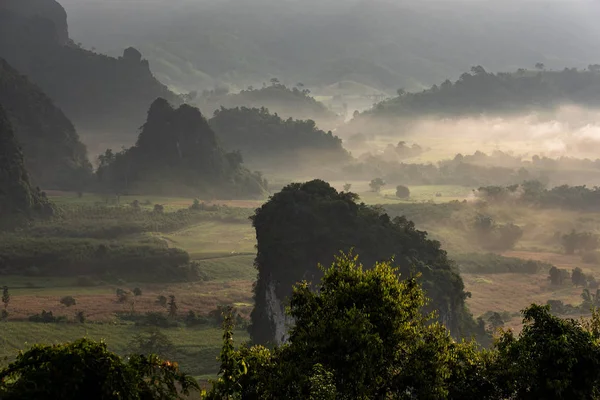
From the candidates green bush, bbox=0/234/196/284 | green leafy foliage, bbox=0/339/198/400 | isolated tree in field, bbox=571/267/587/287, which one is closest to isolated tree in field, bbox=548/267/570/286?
isolated tree in field, bbox=571/267/587/287

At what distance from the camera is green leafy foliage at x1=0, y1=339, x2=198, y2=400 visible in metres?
19.6

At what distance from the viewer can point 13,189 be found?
146750mm

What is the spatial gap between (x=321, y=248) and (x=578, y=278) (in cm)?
6765

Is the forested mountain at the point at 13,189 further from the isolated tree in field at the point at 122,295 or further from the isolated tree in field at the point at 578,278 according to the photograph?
the isolated tree in field at the point at 578,278

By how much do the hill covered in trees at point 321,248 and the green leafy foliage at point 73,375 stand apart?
52526 mm

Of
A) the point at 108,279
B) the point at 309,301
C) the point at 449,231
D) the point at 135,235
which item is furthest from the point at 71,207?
the point at 309,301

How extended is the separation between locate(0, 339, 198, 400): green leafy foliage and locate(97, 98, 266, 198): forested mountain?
6715 inches

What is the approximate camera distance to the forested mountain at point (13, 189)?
472 ft

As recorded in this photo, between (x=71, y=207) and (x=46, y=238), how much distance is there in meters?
33.5

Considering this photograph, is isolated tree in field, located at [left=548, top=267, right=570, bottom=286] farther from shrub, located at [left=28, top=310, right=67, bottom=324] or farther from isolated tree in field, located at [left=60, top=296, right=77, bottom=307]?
shrub, located at [left=28, top=310, right=67, bottom=324]

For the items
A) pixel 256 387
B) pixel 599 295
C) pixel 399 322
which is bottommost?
pixel 599 295

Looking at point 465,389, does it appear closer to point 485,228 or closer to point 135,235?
point 135,235

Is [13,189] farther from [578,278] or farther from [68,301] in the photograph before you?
[578,278]

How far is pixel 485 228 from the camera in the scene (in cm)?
16400
